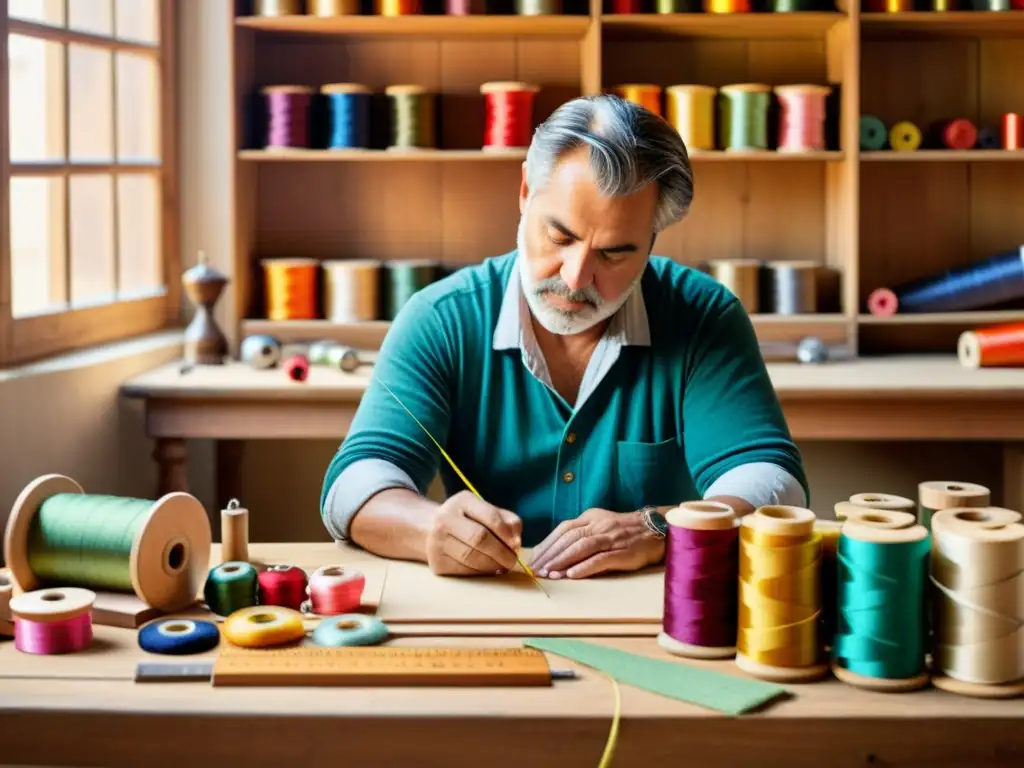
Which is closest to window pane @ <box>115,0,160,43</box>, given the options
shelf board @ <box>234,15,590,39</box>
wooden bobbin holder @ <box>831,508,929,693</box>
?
shelf board @ <box>234,15,590,39</box>

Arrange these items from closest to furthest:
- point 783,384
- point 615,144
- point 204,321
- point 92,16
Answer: point 615,144 → point 783,384 → point 92,16 → point 204,321

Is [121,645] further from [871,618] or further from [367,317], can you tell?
[367,317]

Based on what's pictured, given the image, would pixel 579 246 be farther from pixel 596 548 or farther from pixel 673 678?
pixel 673 678

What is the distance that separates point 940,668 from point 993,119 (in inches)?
120

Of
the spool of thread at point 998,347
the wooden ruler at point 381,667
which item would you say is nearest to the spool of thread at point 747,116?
the spool of thread at point 998,347

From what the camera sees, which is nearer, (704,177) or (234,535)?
(234,535)

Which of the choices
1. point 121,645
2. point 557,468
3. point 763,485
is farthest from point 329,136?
point 121,645

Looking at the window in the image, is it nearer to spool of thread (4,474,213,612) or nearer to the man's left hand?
spool of thread (4,474,213,612)

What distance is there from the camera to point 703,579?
154 cm

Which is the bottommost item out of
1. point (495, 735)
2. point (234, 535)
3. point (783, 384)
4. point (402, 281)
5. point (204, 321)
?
point (495, 735)

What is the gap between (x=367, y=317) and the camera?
13.0ft

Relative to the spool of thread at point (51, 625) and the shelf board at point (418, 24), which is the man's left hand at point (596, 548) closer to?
the spool of thread at point (51, 625)

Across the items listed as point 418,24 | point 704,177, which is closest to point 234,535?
point 418,24

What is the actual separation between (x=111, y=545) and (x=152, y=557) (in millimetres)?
56
